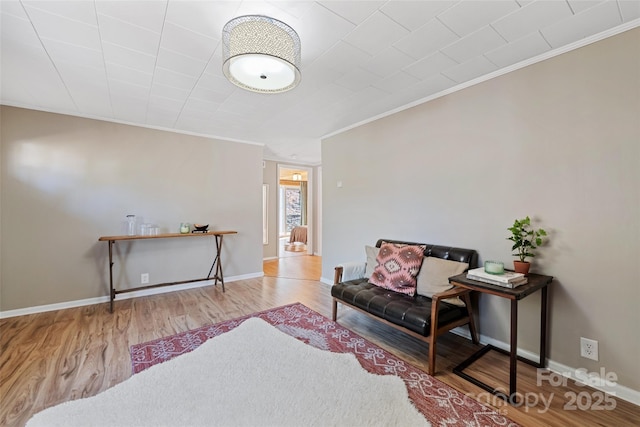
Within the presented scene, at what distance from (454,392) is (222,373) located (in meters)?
1.63

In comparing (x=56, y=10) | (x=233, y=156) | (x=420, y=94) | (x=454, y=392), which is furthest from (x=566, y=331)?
(x=233, y=156)

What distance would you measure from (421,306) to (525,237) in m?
1.03

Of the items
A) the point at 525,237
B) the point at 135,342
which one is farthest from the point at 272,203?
the point at 525,237

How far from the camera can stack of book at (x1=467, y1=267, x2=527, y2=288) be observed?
1.83 metres

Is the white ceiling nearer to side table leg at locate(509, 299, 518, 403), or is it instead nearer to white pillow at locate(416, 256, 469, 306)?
white pillow at locate(416, 256, 469, 306)

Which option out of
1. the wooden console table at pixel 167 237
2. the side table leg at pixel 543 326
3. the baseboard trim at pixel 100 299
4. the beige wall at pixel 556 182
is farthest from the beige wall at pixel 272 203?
the side table leg at pixel 543 326

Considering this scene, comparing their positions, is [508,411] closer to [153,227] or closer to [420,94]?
[420,94]

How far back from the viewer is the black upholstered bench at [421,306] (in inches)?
78.7

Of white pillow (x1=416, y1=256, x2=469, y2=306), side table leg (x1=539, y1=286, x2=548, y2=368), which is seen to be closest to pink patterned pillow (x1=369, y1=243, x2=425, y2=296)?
white pillow (x1=416, y1=256, x2=469, y2=306)

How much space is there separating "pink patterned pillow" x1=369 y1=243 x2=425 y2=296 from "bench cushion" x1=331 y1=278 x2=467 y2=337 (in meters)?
0.07

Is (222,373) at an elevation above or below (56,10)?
below

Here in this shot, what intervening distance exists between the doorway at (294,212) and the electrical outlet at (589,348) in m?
5.56

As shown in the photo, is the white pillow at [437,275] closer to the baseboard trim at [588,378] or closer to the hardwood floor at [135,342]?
the hardwood floor at [135,342]

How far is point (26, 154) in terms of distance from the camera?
307cm
